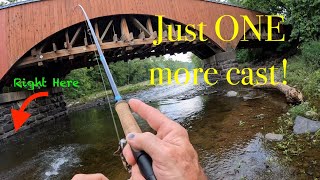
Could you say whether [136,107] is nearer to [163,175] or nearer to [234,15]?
[163,175]

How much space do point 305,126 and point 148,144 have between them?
524cm

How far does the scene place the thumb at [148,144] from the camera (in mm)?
1129

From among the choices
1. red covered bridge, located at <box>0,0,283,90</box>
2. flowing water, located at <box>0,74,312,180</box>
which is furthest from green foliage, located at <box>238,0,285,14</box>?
flowing water, located at <box>0,74,312,180</box>

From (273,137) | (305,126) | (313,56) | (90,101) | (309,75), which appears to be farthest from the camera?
(90,101)

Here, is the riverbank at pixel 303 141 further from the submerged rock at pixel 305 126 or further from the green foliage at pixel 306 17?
the green foliage at pixel 306 17

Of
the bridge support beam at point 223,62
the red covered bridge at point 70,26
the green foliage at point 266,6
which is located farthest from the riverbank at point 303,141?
the green foliage at point 266,6

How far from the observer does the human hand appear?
3.69ft

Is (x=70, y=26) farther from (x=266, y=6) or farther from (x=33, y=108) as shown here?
(x=266, y=6)

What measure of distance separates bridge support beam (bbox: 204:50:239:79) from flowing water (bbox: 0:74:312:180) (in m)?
8.00

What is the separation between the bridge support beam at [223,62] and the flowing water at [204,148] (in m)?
8.00

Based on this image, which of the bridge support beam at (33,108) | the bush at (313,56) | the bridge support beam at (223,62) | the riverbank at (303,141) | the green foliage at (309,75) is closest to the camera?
the riverbank at (303,141)

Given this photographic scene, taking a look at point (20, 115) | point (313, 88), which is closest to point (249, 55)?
point (313, 88)

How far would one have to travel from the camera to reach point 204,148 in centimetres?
565

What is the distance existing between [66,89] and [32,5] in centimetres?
2029
